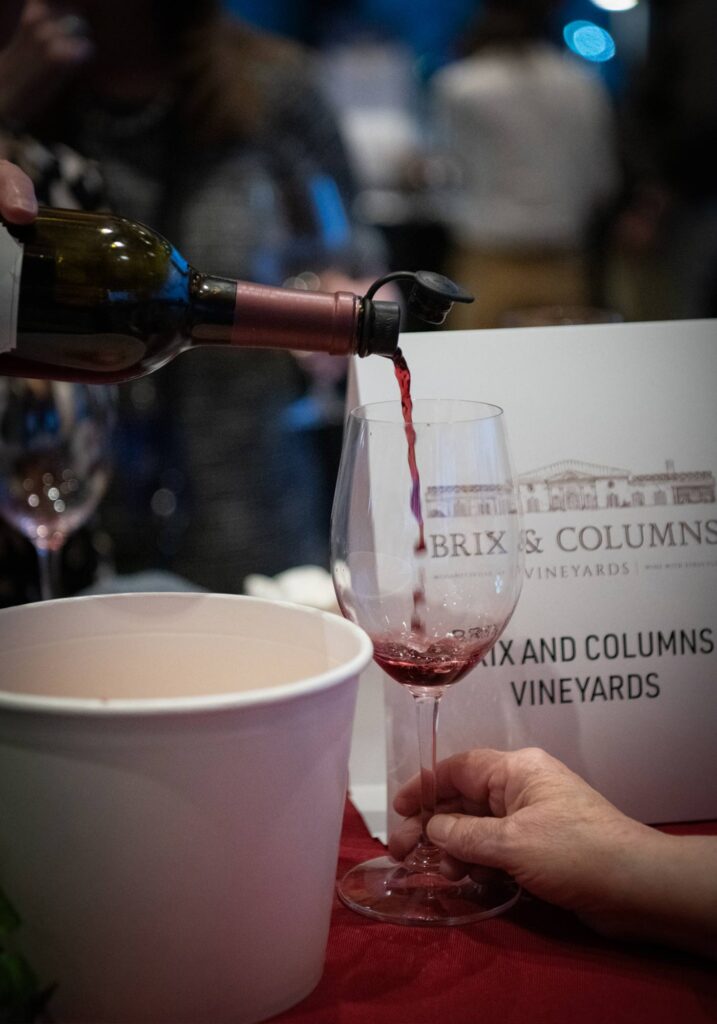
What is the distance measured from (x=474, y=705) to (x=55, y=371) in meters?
0.41

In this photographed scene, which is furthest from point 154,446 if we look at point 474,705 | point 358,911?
point 358,911

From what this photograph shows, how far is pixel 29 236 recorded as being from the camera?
0.69 m

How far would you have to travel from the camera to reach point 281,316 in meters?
0.69

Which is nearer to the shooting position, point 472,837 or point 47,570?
point 472,837

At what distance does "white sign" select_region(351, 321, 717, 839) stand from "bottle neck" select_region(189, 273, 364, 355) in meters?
0.19

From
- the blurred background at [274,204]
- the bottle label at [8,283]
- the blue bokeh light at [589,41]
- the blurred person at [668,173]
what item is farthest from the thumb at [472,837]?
the blue bokeh light at [589,41]

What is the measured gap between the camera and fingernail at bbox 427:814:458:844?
73 centimetres

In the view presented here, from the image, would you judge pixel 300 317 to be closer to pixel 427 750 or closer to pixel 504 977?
pixel 427 750

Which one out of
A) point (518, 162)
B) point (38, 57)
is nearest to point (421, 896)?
point (38, 57)

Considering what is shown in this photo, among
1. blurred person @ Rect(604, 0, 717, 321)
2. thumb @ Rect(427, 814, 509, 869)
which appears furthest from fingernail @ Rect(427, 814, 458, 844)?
blurred person @ Rect(604, 0, 717, 321)

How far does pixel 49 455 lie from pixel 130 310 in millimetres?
397

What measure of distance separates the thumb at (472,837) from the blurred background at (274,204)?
24.8 inches

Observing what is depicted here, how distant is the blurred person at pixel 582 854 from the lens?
0.62 metres

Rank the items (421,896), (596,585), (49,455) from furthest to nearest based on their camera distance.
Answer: (49,455)
(596,585)
(421,896)
